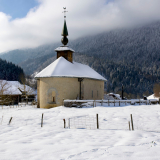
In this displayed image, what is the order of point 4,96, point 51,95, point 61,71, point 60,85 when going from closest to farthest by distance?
point 60,85
point 51,95
point 61,71
point 4,96

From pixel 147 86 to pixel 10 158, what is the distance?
14704 cm

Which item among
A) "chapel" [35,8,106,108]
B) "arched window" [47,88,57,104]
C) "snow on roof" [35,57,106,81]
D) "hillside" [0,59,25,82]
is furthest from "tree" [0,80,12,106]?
"hillside" [0,59,25,82]

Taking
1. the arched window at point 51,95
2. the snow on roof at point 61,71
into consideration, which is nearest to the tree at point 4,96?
the snow on roof at point 61,71

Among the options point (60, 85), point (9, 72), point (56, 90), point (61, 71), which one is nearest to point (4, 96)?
point (56, 90)

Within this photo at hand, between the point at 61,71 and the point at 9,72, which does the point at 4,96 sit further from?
the point at 9,72

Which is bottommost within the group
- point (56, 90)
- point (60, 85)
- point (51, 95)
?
point (51, 95)

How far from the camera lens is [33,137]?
386 inches

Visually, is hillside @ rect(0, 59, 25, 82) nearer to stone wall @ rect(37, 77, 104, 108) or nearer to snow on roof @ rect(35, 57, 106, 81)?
snow on roof @ rect(35, 57, 106, 81)

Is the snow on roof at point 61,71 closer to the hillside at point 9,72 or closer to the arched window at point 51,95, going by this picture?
the arched window at point 51,95

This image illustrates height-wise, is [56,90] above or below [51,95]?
above

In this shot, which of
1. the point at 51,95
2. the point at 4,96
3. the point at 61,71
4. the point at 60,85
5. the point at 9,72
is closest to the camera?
the point at 60,85

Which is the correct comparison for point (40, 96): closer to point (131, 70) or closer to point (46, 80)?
point (46, 80)

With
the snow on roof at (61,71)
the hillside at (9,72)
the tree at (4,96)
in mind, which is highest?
the hillside at (9,72)

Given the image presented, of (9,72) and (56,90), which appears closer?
(56,90)
